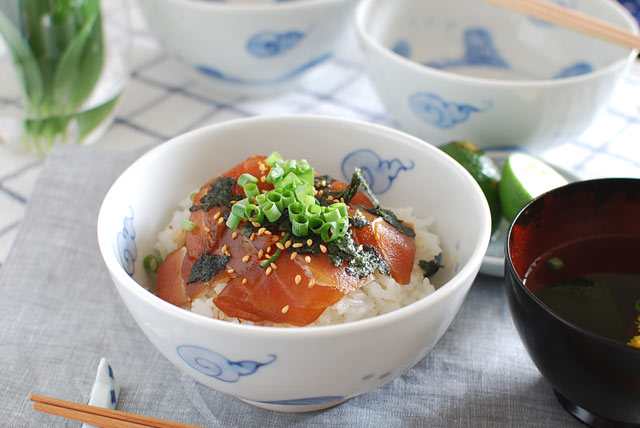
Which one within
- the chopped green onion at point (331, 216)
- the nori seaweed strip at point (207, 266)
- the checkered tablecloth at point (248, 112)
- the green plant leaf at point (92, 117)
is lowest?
the checkered tablecloth at point (248, 112)

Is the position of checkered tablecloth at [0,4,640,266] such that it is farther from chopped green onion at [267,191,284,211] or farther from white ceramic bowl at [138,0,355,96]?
chopped green onion at [267,191,284,211]

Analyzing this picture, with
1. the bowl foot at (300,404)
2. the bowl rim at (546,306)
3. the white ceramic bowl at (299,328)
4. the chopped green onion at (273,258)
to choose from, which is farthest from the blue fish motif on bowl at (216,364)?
the bowl rim at (546,306)

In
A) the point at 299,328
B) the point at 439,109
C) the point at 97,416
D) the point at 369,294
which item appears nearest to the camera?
the point at 299,328

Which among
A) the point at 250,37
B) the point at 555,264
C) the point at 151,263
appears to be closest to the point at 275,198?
the point at 151,263

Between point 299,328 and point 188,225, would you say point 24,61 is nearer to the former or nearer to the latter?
point 188,225

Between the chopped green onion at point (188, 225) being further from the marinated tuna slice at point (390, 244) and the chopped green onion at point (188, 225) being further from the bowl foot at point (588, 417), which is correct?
the bowl foot at point (588, 417)

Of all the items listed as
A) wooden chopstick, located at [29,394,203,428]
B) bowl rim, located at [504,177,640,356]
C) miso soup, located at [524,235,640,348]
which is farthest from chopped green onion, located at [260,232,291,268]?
miso soup, located at [524,235,640,348]
